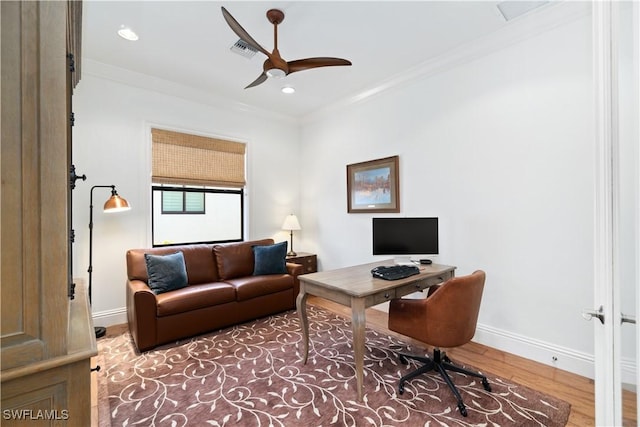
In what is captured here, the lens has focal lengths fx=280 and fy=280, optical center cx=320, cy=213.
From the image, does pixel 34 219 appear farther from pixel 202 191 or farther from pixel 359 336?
pixel 202 191

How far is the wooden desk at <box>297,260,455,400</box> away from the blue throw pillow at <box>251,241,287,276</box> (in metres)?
1.42

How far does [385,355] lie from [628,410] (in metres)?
1.71

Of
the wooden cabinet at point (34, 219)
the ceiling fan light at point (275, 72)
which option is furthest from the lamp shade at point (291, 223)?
the wooden cabinet at point (34, 219)

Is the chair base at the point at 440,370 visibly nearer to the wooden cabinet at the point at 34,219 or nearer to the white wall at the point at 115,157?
the wooden cabinet at the point at 34,219

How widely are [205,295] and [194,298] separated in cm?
12

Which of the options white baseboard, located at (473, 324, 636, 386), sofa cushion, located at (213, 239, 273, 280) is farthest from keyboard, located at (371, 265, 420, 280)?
sofa cushion, located at (213, 239, 273, 280)

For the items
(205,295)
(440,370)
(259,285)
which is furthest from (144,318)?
(440,370)

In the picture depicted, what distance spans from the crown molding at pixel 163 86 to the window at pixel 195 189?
53 centimetres

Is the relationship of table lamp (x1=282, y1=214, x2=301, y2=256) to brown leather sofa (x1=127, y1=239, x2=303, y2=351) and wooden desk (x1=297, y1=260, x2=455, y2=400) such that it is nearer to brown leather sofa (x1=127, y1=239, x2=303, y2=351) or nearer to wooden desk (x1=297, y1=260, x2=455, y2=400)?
brown leather sofa (x1=127, y1=239, x2=303, y2=351)

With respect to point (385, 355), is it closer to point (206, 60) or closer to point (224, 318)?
point (224, 318)

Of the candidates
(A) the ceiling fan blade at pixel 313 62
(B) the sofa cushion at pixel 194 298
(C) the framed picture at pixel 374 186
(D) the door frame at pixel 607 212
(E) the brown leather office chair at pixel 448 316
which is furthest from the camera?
(C) the framed picture at pixel 374 186

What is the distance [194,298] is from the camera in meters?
2.94

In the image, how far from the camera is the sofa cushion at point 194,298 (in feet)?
9.14

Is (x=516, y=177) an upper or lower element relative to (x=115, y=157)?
lower
